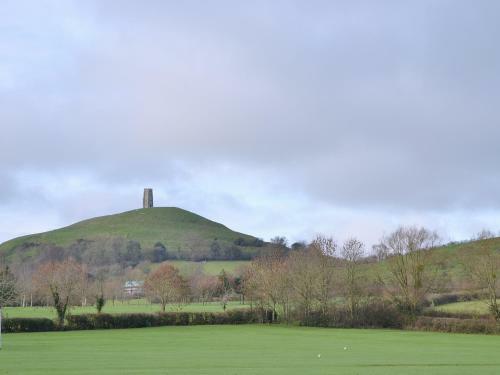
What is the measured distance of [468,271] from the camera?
73.6 m

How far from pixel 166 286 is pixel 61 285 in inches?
702

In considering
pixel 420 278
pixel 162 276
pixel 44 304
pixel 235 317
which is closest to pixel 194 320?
pixel 235 317

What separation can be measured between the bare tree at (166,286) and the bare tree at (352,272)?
26936 millimetres

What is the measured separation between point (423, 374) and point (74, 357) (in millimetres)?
19010

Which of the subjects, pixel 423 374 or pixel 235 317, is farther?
pixel 235 317

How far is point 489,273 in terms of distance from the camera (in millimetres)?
69562

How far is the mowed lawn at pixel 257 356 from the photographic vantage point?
101 ft

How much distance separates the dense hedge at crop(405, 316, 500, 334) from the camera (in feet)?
210

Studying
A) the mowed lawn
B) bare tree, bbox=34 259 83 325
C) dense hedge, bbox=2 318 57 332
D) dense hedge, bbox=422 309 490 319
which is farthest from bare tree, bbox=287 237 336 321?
dense hedge, bbox=2 318 57 332

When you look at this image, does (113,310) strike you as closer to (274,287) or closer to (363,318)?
(274,287)

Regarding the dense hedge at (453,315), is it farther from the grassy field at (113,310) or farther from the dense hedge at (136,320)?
the grassy field at (113,310)

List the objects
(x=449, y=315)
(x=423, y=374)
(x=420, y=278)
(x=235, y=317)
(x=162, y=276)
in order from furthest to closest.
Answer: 1. (x=162, y=276)
2. (x=235, y=317)
3. (x=420, y=278)
4. (x=449, y=315)
5. (x=423, y=374)

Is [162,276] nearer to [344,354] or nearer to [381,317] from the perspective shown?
[381,317]

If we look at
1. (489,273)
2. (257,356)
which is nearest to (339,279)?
(489,273)
